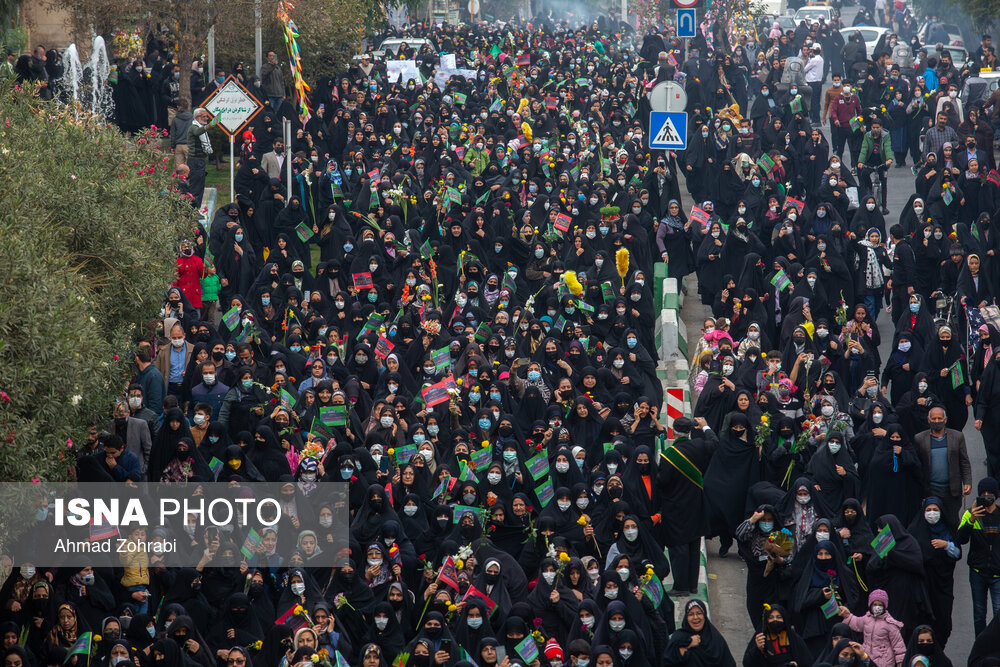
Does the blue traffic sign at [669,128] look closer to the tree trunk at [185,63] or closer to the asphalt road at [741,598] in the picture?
the asphalt road at [741,598]

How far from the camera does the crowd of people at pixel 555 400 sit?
34.4 feet

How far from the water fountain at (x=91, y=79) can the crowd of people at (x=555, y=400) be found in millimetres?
288

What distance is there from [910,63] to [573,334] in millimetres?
17403

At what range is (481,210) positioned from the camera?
1930cm

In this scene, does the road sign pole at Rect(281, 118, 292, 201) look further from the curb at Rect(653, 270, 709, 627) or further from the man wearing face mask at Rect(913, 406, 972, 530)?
the man wearing face mask at Rect(913, 406, 972, 530)

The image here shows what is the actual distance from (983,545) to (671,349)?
20.3 feet

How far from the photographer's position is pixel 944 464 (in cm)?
1246

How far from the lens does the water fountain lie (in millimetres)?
22250

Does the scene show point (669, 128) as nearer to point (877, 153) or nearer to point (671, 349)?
point (671, 349)

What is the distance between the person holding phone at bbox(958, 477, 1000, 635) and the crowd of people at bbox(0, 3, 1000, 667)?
0.02m

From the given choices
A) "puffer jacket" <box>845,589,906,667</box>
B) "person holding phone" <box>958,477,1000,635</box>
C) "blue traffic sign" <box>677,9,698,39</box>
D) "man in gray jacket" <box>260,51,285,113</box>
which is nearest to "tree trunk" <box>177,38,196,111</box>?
"man in gray jacket" <box>260,51,285,113</box>

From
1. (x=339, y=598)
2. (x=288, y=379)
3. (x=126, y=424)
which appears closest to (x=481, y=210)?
(x=288, y=379)

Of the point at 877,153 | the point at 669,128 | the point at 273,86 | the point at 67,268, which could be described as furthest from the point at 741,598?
the point at 273,86

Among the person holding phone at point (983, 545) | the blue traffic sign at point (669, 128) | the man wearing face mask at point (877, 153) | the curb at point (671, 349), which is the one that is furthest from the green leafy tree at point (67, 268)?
the man wearing face mask at point (877, 153)
